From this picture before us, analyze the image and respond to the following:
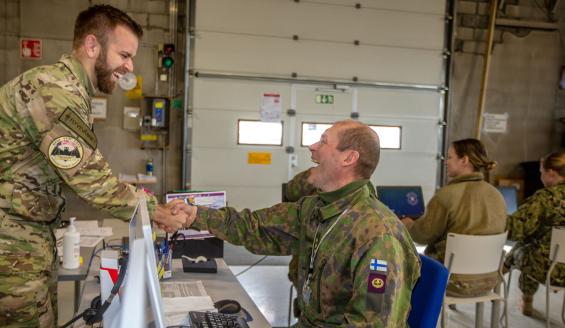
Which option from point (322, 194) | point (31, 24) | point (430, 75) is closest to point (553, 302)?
point (430, 75)

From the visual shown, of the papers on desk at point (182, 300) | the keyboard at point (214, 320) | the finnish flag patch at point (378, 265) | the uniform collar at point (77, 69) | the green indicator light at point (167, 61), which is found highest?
the green indicator light at point (167, 61)

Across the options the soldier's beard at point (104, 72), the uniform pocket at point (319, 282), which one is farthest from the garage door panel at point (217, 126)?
the uniform pocket at point (319, 282)

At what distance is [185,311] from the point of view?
182 cm

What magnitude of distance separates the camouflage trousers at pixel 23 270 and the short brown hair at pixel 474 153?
2.57m

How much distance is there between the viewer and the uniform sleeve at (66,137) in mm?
1721

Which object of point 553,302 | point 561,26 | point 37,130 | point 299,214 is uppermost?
point 561,26

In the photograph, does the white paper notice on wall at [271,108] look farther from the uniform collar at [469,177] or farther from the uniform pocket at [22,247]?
the uniform pocket at [22,247]

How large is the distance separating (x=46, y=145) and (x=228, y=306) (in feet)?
2.80

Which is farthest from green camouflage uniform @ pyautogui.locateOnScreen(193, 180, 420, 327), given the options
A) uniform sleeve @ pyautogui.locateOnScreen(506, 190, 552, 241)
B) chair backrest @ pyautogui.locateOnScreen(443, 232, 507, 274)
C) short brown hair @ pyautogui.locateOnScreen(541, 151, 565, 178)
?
short brown hair @ pyautogui.locateOnScreen(541, 151, 565, 178)

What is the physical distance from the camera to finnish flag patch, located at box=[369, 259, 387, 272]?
5.09 feet

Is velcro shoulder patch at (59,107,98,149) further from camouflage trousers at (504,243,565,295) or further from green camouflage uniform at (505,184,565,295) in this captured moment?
camouflage trousers at (504,243,565,295)

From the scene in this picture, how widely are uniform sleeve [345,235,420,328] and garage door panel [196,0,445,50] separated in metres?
4.81

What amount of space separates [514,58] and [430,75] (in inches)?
59.2

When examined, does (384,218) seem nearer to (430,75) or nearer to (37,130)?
(37,130)
